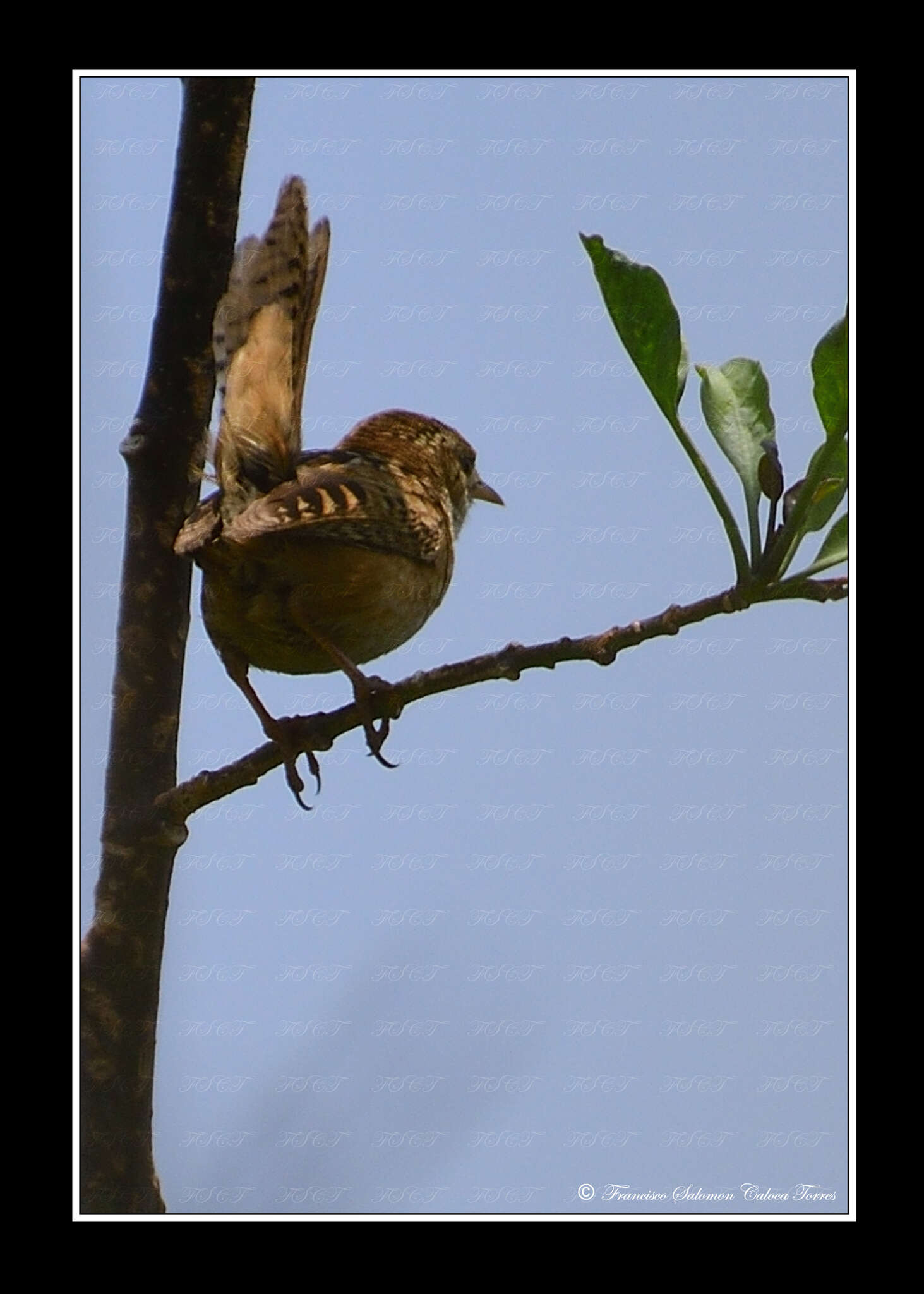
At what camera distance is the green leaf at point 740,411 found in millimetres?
2740

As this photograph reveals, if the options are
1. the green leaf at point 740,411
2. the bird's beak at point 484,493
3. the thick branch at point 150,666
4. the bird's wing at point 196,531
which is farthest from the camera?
the bird's beak at point 484,493

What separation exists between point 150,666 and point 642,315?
4.38 feet

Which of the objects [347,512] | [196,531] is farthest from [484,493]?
[196,531]

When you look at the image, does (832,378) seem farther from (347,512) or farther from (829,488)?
(347,512)

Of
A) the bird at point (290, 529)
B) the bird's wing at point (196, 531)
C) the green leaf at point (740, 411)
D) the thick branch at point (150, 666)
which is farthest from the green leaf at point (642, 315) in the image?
the bird at point (290, 529)

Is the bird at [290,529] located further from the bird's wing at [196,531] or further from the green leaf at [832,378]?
the green leaf at [832,378]

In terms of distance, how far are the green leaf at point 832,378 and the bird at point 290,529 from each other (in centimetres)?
150

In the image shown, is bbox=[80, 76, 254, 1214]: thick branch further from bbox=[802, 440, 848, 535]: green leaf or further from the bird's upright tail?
bbox=[802, 440, 848, 535]: green leaf

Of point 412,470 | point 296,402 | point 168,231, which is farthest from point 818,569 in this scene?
point 412,470

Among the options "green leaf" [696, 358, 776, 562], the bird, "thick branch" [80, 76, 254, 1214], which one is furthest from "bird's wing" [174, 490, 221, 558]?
"green leaf" [696, 358, 776, 562]

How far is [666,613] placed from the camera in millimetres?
2572

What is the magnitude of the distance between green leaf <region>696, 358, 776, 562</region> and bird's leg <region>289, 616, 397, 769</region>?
4.32 ft

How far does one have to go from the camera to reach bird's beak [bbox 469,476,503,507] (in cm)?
531

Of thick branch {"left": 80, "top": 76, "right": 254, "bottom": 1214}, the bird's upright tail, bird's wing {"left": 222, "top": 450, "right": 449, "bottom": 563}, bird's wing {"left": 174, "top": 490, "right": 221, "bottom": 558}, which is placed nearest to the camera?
thick branch {"left": 80, "top": 76, "right": 254, "bottom": 1214}
